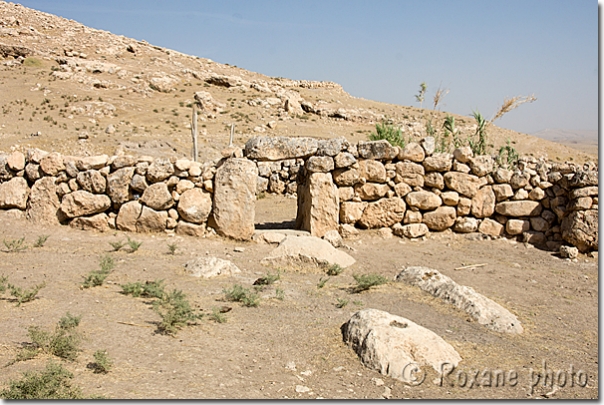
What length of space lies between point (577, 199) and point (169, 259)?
7376 millimetres

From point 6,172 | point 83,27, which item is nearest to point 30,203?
point 6,172

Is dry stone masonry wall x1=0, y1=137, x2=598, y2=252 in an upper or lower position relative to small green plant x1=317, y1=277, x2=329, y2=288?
upper

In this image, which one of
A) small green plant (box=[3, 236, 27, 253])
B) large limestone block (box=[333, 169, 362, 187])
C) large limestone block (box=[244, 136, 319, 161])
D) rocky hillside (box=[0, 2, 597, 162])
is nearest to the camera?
small green plant (box=[3, 236, 27, 253])

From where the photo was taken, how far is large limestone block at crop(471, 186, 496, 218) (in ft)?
33.0

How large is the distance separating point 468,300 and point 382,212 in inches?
168

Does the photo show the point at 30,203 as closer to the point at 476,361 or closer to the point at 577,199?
the point at 476,361

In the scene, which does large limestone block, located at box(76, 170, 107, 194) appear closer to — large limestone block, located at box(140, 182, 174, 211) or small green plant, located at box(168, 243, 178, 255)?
large limestone block, located at box(140, 182, 174, 211)

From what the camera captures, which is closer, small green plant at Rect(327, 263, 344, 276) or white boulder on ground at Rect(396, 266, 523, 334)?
white boulder on ground at Rect(396, 266, 523, 334)

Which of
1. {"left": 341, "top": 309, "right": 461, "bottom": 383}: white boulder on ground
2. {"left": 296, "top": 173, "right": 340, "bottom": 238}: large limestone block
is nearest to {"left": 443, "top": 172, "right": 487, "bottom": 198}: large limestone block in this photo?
{"left": 296, "top": 173, "right": 340, "bottom": 238}: large limestone block

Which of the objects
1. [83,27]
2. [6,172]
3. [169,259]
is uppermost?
[83,27]

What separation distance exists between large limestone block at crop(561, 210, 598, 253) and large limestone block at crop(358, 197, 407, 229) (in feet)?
10.0

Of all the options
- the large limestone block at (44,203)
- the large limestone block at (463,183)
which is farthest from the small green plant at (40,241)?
the large limestone block at (463,183)

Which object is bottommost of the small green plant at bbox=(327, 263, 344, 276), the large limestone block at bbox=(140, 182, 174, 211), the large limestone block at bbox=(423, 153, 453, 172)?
the small green plant at bbox=(327, 263, 344, 276)

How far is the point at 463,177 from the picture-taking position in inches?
396
